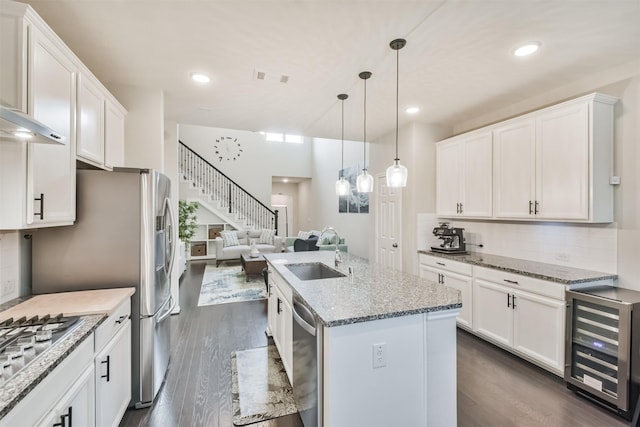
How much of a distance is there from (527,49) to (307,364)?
2887 millimetres

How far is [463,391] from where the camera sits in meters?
2.34

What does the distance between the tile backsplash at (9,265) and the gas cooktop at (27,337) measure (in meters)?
0.47

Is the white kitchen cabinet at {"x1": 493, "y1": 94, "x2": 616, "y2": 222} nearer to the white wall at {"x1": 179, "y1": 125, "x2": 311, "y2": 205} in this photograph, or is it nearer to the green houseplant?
the green houseplant

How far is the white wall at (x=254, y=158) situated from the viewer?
31.0 feet

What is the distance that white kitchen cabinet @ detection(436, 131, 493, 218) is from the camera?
3453 millimetres

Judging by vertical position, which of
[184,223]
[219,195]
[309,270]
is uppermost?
[219,195]

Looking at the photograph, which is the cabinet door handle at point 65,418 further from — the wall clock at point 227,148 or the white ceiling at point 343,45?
the wall clock at point 227,148

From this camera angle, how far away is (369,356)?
1.57m

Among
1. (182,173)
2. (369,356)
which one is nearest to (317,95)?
(369,356)

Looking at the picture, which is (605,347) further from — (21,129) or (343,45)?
(21,129)

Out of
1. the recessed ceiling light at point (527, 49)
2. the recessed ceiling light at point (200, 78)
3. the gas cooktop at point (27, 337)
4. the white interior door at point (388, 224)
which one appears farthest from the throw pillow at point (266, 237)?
the recessed ceiling light at point (527, 49)

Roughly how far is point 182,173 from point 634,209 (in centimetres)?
927

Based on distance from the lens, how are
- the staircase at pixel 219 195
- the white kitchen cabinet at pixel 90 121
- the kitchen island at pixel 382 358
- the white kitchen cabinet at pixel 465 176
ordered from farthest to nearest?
the staircase at pixel 219 195 < the white kitchen cabinet at pixel 465 176 < the white kitchen cabinet at pixel 90 121 < the kitchen island at pixel 382 358

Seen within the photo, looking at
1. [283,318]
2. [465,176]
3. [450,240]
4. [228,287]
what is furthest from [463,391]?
[228,287]
